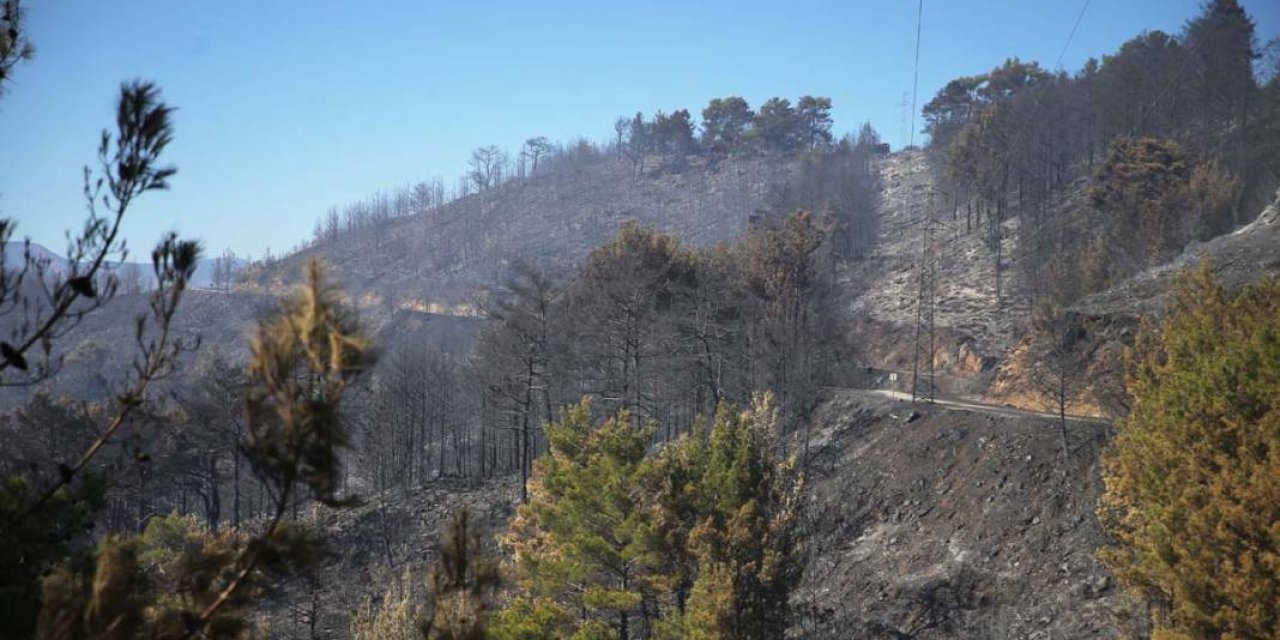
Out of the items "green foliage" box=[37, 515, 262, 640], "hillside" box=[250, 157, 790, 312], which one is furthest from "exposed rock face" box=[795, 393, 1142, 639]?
"hillside" box=[250, 157, 790, 312]

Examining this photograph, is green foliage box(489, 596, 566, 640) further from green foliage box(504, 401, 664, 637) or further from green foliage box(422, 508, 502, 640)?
green foliage box(422, 508, 502, 640)

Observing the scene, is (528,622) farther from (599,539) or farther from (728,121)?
(728,121)

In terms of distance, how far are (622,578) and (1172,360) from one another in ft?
35.1

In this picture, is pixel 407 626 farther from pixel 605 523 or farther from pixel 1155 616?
pixel 1155 616

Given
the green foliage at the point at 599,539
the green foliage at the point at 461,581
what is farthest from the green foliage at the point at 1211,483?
the green foliage at the point at 461,581

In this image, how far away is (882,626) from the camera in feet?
65.6

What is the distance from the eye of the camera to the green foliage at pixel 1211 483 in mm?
11633

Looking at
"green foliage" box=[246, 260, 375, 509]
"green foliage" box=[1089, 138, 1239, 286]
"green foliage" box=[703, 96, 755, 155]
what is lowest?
"green foliage" box=[246, 260, 375, 509]

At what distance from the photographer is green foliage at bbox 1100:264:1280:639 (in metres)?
11.6

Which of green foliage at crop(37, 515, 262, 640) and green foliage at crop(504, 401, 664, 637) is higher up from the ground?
green foliage at crop(37, 515, 262, 640)

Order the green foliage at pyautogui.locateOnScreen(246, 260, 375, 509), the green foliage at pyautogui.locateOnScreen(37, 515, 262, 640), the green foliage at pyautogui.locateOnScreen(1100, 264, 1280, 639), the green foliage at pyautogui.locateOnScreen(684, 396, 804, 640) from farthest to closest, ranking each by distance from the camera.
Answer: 1. the green foliage at pyautogui.locateOnScreen(684, 396, 804, 640)
2. the green foliage at pyautogui.locateOnScreen(1100, 264, 1280, 639)
3. the green foliage at pyautogui.locateOnScreen(37, 515, 262, 640)
4. the green foliage at pyautogui.locateOnScreen(246, 260, 375, 509)

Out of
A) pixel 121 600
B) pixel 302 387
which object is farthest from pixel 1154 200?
pixel 121 600

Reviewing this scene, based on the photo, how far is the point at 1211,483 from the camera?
41.9 feet

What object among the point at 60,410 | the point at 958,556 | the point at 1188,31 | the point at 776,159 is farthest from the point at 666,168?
the point at 958,556
